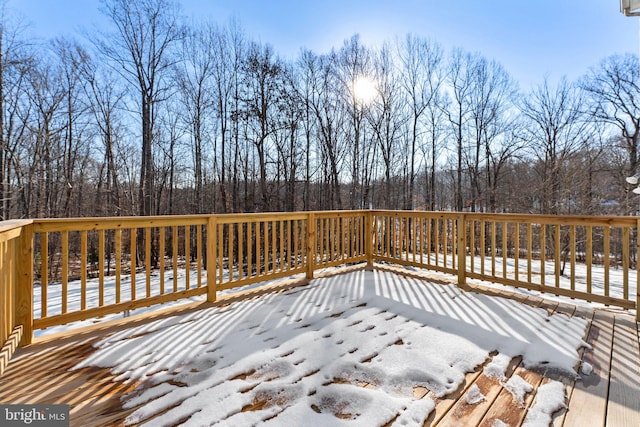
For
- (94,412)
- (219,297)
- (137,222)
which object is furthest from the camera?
(219,297)

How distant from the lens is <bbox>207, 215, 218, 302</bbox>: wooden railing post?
10.0ft

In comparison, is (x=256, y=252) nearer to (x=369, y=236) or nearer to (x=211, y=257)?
(x=211, y=257)

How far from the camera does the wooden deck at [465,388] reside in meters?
1.36

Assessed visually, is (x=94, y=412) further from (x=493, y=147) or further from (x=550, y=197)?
(x=493, y=147)

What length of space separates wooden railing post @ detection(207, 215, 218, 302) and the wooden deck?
1.03m

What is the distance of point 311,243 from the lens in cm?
405

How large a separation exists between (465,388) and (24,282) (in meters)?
3.03

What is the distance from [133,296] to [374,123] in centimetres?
1029

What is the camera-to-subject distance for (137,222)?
2.60 metres

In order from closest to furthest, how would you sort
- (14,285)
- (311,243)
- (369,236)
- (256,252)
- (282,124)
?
(14,285) → (256,252) → (311,243) → (369,236) → (282,124)

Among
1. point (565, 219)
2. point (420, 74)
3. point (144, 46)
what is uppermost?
point (144, 46)

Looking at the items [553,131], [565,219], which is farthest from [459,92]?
[565,219]

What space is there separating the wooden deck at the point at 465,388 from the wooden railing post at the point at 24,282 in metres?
0.14

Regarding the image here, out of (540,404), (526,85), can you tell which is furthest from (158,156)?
(526,85)
